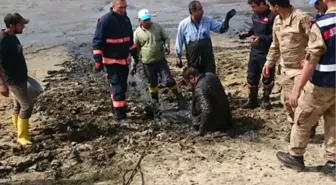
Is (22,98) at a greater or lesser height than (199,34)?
lesser

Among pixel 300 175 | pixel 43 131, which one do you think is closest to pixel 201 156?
pixel 300 175

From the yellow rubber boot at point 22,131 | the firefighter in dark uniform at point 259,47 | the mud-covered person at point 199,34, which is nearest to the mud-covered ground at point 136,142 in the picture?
the yellow rubber boot at point 22,131

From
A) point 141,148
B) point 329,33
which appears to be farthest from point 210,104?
point 329,33

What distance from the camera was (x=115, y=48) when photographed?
9.41 metres

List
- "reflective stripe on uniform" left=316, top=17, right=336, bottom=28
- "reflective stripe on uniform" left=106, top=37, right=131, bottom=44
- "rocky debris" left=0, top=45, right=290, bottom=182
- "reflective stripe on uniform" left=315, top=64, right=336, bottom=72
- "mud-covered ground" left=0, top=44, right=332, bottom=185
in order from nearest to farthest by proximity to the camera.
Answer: "reflective stripe on uniform" left=316, top=17, right=336, bottom=28 < "reflective stripe on uniform" left=315, top=64, right=336, bottom=72 < "mud-covered ground" left=0, top=44, right=332, bottom=185 < "rocky debris" left=0, top=45, right=290, bottom=182 < "reflective stripe on uniform" left=106, top=37, right=131, bottom=44

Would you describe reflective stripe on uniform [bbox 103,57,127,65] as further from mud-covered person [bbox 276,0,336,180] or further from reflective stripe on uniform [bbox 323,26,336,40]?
reflective stripe on uniform [bbox 323,26,336,40]

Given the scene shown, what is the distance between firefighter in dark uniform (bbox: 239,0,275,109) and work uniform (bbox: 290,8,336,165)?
253 centimetres

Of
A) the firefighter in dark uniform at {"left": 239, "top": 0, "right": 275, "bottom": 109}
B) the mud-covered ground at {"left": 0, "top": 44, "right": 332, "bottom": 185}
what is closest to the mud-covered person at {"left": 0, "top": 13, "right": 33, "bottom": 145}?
the mud-covered ground at {"left": 0, "top": 44, "right": 332, "bottom": 185}

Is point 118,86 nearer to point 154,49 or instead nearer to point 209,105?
point 154,49

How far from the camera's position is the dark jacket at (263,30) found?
9.15 m

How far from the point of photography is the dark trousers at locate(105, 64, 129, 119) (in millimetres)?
9508

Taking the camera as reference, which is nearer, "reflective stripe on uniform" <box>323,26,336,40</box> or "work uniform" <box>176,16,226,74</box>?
"reflective stripe on uniform" <box>323,26,336,40</box>

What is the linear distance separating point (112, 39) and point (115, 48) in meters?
0.15

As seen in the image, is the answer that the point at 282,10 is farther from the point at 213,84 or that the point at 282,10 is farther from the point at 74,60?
the point at 74,60
